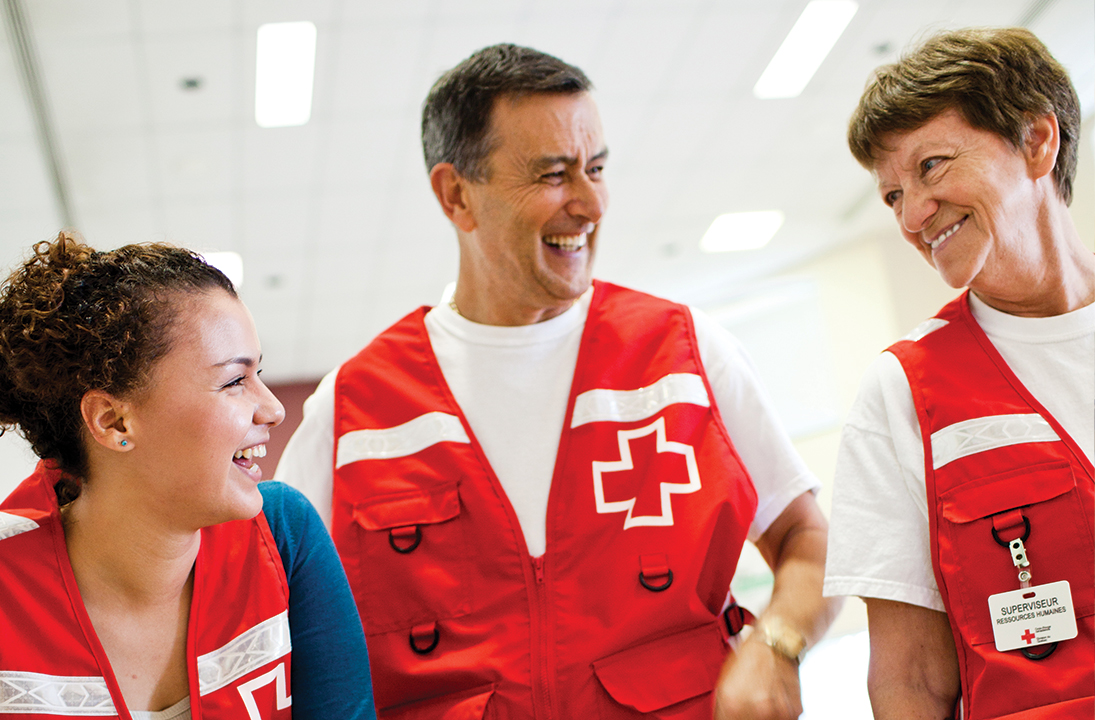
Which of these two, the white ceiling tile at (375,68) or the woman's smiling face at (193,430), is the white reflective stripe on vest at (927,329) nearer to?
the woman's smiling face at (193,430)

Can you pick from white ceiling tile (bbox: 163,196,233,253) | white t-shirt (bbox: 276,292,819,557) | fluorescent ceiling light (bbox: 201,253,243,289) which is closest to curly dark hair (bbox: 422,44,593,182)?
white t-shirt (bbox: 276,292,819,557)

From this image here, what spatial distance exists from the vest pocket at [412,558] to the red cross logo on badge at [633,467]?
241 mm

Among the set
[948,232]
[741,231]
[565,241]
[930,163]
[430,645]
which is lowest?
[430,645]

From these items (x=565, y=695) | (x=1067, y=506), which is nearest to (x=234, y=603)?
(x=565, y=695)

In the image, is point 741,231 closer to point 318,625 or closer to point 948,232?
point 948,232

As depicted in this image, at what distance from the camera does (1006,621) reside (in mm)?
1294

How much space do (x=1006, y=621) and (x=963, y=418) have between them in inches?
10.9

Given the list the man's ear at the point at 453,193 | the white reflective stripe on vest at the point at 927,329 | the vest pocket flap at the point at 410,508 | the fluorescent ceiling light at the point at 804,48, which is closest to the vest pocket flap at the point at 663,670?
the vest pocket flap at the point at 410,508

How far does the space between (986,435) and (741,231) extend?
6.69m

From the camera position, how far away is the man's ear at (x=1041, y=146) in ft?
4.64

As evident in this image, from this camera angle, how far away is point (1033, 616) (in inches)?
50.3

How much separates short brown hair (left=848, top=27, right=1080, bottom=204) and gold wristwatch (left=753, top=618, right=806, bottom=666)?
74cm

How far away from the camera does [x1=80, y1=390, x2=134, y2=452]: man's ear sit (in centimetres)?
138

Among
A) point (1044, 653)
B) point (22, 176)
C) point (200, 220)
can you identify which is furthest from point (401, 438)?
point (200, 220)
